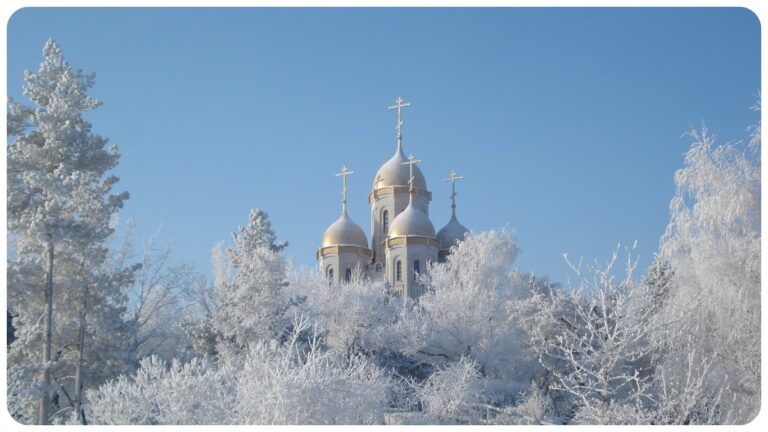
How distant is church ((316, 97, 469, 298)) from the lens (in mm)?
41125

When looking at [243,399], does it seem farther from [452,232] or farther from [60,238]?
[452,232]

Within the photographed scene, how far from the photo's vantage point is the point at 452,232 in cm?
4303

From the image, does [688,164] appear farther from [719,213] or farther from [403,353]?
[403,353]

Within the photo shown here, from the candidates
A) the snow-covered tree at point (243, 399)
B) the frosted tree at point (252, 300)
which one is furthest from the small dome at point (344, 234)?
the snow-covered tree at point (243, 399)

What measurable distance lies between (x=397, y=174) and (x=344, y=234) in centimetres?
455

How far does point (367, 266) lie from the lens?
4366 centimetres

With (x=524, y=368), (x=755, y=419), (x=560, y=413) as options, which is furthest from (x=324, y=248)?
(x=755, y=419)

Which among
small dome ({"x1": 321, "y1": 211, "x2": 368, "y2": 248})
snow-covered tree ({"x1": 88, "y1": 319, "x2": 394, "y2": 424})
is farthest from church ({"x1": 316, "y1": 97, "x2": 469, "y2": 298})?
snow-covered tree ({"x1": 88, "y1": 319, "x2": 394, "y2": 424})

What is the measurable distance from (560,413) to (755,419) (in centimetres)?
610

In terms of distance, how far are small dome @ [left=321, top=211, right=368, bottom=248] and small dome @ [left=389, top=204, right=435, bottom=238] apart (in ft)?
7.03

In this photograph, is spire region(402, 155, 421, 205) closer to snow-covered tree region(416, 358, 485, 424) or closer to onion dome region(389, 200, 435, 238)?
onion dome region(389, 200, 435, 238)

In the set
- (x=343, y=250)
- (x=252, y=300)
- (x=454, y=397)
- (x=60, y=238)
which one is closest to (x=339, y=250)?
(x=343, y=250)

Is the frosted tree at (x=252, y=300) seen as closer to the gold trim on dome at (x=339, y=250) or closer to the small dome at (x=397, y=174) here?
the gold trim on dome at (x=339, y=250)

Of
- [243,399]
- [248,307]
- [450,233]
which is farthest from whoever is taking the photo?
[450,233]
